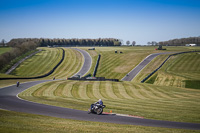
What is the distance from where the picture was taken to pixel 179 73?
69.2 meters

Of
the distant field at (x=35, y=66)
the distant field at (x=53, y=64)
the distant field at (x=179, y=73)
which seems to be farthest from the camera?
the distant field at (x=35, y=66)

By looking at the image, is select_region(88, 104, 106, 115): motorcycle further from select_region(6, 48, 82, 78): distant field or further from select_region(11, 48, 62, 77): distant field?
select_region(11, 48, 62, 77): distant field

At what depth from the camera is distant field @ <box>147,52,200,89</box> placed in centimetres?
5878

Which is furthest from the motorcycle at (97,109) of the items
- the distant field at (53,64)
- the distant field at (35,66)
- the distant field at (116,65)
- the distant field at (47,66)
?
the distant field at (35,66)

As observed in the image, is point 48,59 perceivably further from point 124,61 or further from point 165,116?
point 165,116

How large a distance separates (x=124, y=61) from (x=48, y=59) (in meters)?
46.9

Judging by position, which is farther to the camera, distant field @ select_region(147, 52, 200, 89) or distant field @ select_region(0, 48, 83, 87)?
distant field @ select_region(0, 48, 83, 87)

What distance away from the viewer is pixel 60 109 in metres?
23.6

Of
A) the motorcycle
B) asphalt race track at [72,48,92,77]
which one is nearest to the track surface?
asphalt race track at [72,48,92,77]

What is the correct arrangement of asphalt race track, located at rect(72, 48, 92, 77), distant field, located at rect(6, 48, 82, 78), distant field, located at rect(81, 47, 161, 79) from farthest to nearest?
distant field, located at rect(6, 48, 82, 78) < asphalt race track, located at rect(72, 48, 92, 77) < distant field, located at rect(81, 47, 161, 79)

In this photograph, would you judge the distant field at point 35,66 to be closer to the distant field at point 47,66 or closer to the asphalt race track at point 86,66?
the distant field at point 47,66

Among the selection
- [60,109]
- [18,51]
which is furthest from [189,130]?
[18,51]

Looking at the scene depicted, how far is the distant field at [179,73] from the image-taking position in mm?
58781

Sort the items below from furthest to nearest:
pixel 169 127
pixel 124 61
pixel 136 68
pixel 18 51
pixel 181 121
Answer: pixel 18 51 < pixel 124 61 < pixel 136 68 < pixel 181 121 < pixel 169 127
